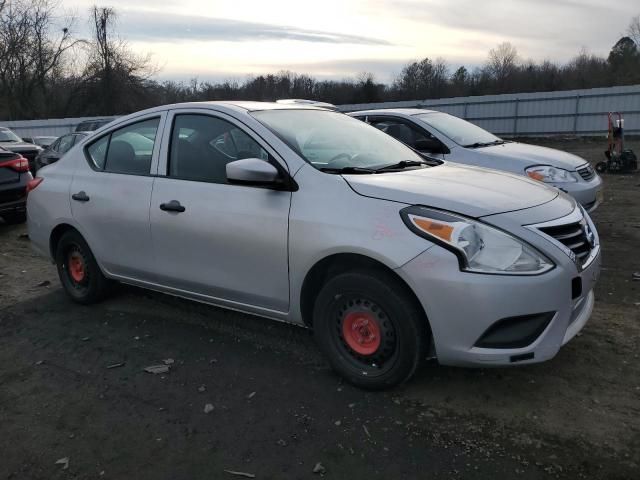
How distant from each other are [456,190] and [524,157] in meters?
4.12

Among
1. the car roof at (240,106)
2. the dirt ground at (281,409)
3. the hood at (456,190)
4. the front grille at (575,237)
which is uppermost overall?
the car roof at (240,106)

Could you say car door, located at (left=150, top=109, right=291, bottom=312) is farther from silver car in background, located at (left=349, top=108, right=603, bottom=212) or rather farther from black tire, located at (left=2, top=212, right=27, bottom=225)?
black tire, located at (left=2, top=212, right=27, bottom=225)

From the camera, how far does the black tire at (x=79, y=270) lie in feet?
16.3

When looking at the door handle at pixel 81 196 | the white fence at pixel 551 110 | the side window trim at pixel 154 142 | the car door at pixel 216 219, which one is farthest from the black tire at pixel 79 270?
the white fence at pixel 551 110

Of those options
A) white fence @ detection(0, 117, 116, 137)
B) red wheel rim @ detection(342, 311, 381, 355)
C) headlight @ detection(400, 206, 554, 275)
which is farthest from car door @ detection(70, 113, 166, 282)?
white fence @ detection(0, 117, 116, 137)

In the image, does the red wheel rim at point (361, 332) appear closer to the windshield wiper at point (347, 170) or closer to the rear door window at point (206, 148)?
the windshield wiper at point (347, 170)

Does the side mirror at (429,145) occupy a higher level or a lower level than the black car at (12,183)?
higher

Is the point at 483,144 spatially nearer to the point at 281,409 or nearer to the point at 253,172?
the point at 253,172

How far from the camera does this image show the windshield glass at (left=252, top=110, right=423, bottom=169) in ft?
12.3

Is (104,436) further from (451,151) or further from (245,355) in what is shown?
(451,151)

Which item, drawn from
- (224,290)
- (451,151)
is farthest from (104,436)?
(451,151)

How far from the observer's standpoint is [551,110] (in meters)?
25.0

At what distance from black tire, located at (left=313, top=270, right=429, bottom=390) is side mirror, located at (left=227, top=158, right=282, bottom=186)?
0.75 metres

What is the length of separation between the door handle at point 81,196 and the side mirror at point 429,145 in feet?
13.0
